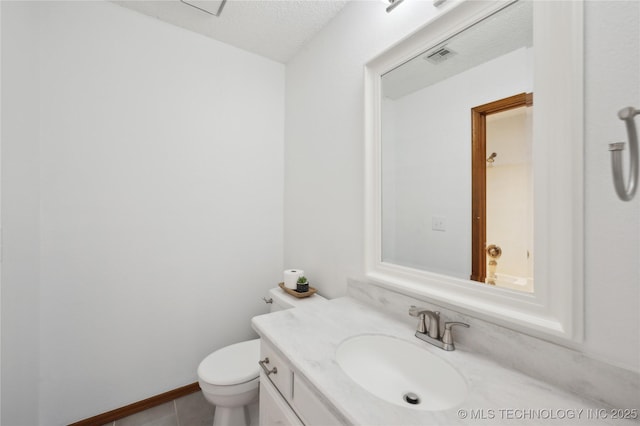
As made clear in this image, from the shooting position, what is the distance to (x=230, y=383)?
1307 millimetres

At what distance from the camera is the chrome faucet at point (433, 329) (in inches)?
35.2

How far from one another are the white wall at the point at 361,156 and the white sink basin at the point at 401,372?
14.7 inches

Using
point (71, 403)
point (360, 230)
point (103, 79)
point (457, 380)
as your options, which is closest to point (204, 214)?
point (103, 79)

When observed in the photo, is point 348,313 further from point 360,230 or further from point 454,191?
point 454,191

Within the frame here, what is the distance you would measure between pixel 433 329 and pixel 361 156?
856 millimetres

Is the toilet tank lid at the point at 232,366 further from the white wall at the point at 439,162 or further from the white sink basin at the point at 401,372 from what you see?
the white wall at the point at 439,162

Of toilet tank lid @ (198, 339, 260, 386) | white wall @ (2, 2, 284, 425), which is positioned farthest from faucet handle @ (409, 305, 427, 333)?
white wall @ (2, 2, 284, 425)

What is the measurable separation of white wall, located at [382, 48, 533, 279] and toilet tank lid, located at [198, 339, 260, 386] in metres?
0.96

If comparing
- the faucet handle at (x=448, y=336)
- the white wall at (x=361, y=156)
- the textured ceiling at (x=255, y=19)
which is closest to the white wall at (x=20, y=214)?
the textured ceiling at (x=255, y=19)

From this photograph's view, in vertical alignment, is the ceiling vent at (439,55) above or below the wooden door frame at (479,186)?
above

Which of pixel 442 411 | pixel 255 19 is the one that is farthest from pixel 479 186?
pixel 255 19

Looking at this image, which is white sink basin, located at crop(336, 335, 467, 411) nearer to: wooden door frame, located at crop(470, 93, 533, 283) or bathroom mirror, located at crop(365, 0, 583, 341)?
bathroom mirror, located at crop(365, 0, 583, 341)

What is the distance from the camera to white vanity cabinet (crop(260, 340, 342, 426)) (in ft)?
2.43

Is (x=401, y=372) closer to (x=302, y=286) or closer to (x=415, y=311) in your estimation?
(x=415, y=311)
